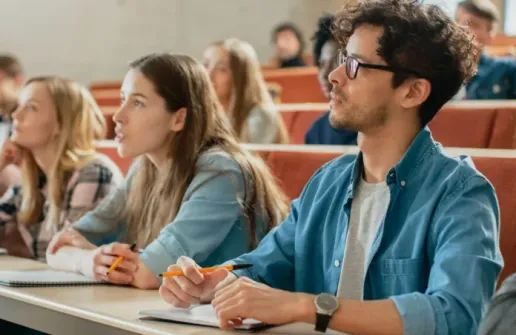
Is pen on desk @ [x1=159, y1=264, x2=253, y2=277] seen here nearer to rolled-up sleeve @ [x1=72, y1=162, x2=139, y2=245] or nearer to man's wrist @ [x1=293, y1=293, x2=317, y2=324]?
man's wrist @ [x1=293, y1=293, x2=317, y2=324]

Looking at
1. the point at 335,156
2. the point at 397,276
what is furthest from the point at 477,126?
the point at 397,276

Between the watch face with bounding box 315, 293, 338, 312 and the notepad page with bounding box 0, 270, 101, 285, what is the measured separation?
28.5 inches

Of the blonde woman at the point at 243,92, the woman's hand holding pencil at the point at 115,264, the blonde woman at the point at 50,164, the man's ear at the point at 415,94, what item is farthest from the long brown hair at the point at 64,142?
the man's ear at the point at 415,94

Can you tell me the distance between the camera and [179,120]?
2225 mm

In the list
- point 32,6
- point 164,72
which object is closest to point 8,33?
point 32,6

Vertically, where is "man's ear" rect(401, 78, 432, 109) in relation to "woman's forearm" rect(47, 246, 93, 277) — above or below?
above

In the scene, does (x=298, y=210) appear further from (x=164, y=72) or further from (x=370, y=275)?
(x=164, y=72)

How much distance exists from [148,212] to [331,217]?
0.70 m

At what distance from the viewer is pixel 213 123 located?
7.39 ft

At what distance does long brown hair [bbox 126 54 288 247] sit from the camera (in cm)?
216

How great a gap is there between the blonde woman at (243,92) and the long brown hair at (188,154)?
145 cm

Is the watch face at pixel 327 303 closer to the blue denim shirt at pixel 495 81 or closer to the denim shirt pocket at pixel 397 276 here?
the denim shirt pocket at pixel 397 276

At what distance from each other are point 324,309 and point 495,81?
2.94m

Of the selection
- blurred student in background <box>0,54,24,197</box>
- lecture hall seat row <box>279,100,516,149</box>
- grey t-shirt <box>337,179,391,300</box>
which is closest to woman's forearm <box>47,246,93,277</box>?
grey t-shirt <box>337,179,391,300</box>
